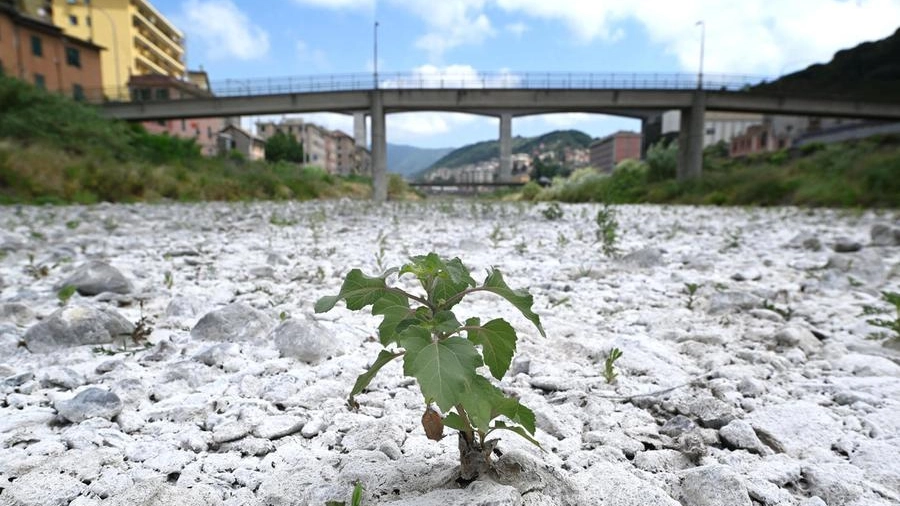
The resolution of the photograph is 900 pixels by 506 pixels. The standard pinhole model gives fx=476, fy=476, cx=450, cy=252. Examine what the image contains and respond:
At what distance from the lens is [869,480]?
1.21 meters

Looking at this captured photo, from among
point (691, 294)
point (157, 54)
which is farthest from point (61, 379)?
point (157, 54)

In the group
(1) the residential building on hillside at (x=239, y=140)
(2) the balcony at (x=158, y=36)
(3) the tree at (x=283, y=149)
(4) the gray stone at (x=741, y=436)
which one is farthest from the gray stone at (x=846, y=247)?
(2) the balcony at (x=158, y=36)

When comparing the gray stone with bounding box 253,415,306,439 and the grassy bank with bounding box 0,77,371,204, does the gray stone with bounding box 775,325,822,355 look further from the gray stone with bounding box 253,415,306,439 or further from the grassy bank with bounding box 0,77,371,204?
the grassy bank with bounding box 0,77,371,204

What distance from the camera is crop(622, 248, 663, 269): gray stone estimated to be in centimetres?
415

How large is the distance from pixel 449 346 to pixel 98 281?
2.97 meters

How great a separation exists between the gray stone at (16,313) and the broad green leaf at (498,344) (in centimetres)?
253

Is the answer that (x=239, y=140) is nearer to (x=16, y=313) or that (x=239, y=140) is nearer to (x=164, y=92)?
(x=164, y=92)

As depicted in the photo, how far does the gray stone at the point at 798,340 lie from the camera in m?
2.15

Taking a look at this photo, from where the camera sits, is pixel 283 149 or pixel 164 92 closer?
pixel 164 92

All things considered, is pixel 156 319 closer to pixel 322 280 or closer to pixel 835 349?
pixel 322 280

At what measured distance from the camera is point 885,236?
5586 mm

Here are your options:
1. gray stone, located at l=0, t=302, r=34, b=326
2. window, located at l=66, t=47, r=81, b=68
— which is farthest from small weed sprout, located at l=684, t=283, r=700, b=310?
window, located at l=66, t=47, r=81, b=68

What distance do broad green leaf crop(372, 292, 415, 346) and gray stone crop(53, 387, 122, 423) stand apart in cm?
105

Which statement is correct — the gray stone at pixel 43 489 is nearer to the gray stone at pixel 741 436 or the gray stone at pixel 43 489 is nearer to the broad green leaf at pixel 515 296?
the broad green leaf at pixel 515 296
